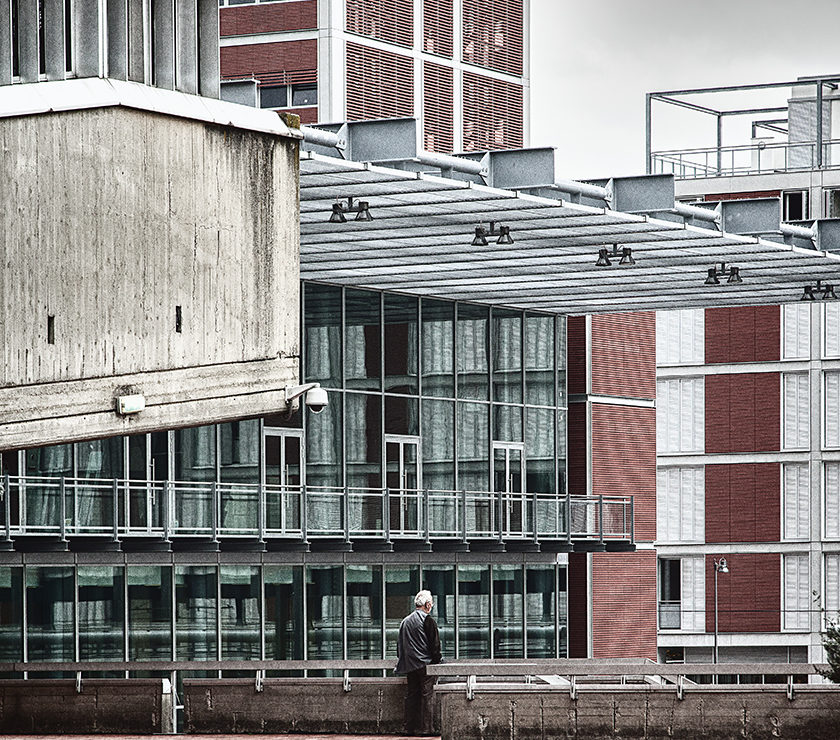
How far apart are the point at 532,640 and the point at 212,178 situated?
23.7 meters

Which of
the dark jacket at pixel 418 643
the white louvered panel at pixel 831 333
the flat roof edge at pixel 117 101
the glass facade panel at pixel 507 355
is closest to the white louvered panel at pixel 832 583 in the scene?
the white louvered panel at pixel 831 333

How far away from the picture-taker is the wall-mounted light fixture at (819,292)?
40.2 meters

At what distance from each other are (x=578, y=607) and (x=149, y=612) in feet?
44.9

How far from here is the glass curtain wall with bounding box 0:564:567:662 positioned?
34875mm

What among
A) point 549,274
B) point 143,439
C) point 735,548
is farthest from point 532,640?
point 735,548

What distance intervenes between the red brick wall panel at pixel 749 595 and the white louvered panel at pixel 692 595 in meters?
0.32

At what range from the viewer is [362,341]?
40750 millimetres

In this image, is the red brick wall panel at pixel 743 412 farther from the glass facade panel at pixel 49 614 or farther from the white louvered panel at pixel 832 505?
the glass facade panel at pixel 49 614

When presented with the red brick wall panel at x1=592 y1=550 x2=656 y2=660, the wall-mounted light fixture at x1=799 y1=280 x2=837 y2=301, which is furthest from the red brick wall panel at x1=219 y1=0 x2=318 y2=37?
the red brick wall panel at x1=592 y1=550 x2=656 y2=660

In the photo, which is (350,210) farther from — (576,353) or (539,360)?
(576,353)

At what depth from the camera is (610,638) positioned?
47625 mm

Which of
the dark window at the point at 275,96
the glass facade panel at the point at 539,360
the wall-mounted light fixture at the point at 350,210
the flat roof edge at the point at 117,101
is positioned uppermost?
the dark window at the point at 275,96

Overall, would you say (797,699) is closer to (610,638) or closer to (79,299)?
(79,299)

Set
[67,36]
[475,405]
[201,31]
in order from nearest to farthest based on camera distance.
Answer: [67,36], [201,31], [475,405]
